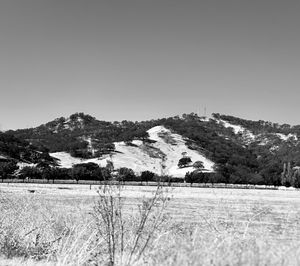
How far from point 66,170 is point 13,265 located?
17488 cm

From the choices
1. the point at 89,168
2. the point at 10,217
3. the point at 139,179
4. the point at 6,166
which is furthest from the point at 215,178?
the point at 10,217

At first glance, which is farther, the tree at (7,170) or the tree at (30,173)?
the tree at (30,173)

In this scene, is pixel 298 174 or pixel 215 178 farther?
pixel 215 178

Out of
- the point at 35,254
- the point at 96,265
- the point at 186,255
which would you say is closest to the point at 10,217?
the point at 35,254

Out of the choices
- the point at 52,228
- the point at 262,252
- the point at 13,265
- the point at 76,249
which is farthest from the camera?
the point at 52,228

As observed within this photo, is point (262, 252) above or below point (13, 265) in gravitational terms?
above

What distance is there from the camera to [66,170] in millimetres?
183375

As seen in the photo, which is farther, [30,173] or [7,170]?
[30,173]

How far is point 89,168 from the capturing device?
192 meters

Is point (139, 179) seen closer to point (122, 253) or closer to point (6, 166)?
point (6, 166)

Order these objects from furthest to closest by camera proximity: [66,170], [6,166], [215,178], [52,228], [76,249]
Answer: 1. [215,178]
2. [66,170]
3. [6,166]
4. [52,228]
5. [76,249]

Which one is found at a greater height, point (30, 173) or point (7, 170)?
point (7, 170)

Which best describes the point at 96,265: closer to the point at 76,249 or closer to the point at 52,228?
the point at 76,249

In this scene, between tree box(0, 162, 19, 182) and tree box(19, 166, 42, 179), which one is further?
tree box(19, 166, 42, 179)
